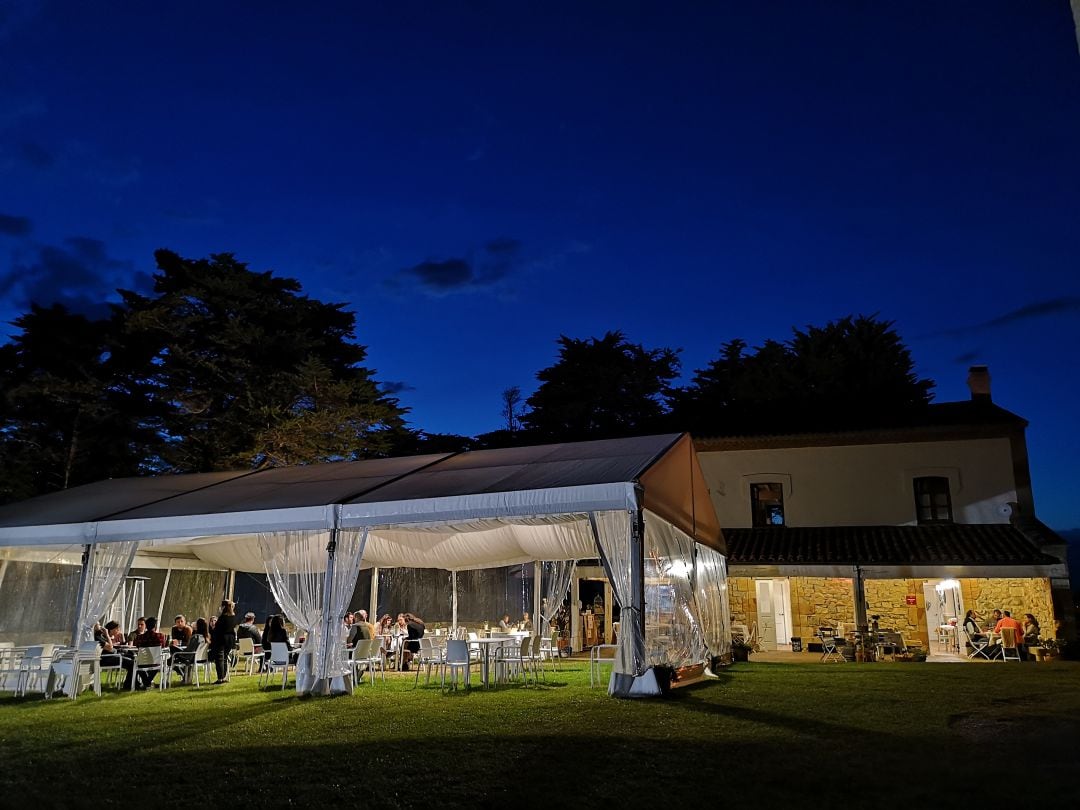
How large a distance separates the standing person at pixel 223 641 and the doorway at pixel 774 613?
35.4ft

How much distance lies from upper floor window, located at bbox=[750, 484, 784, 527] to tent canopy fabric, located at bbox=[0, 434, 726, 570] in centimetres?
383

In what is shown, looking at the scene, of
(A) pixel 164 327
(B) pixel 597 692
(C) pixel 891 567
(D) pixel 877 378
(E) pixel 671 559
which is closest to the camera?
(B) pixel 597 692

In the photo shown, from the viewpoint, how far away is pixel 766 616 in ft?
57.5

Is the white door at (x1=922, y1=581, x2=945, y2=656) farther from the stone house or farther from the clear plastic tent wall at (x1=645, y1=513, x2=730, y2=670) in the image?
the clear plastic tent wall at (x1=645, y1=513, x2=730, y2=670)

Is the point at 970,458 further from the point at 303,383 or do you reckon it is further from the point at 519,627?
the point at 303,383

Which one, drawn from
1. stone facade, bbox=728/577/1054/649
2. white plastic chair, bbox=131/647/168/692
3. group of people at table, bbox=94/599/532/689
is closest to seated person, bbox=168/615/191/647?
group of people at table, bbox=94/599/532/689

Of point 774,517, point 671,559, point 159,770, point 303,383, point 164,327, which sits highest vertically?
point 164,327

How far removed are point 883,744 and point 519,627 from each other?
9.77 meters

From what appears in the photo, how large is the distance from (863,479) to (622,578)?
34.1ft

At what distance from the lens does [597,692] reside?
906 cm

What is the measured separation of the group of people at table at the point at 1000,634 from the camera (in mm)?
13852

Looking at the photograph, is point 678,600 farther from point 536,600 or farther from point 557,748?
point 536,600

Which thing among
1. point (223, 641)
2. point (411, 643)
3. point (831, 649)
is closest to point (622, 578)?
point (411, 643)

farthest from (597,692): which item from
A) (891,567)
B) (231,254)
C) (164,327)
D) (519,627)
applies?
(231,254)
